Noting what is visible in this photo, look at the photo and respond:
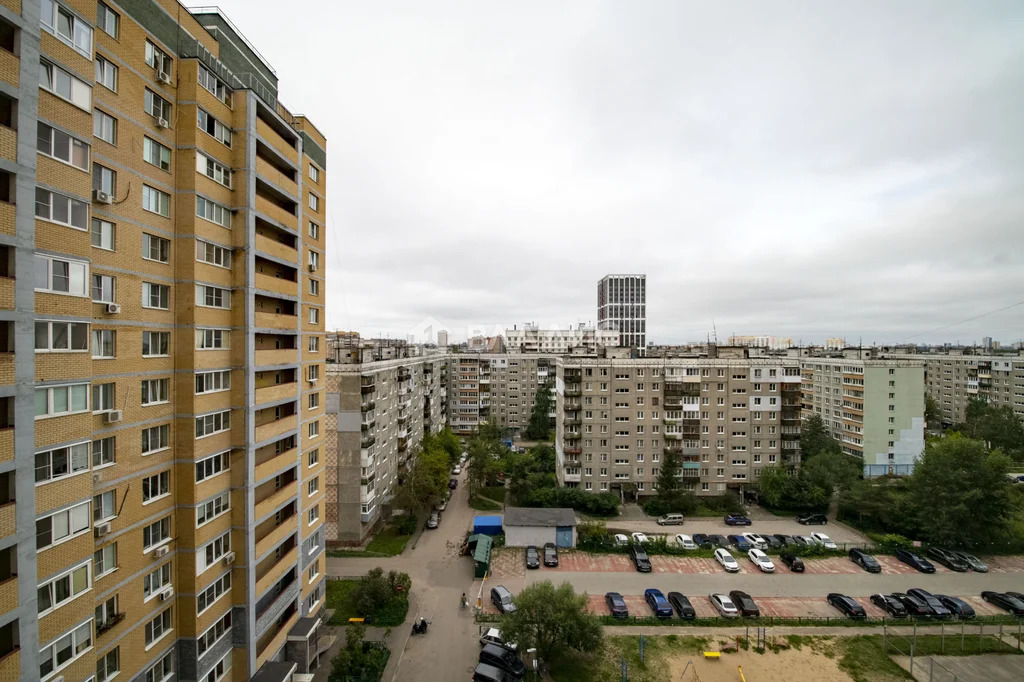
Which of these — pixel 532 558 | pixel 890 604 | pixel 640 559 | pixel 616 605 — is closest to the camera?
pixel 616 605

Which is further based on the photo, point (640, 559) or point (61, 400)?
point (640, 559)

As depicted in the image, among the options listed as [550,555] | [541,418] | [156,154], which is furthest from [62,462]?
[541,418]

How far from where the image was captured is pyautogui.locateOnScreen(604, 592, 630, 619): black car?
23.3 m

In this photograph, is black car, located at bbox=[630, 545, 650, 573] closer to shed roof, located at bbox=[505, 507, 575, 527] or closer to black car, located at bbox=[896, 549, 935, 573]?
shed roof, located at bbox=[505, 507, 575, 527]

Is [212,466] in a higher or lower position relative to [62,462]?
lower

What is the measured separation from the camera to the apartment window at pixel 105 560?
438 inches

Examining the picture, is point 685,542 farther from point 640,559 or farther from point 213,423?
point 213,423

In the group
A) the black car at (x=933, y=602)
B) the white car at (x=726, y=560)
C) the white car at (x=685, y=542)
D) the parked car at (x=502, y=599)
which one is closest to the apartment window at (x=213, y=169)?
the parked car at (x=502, y=599)

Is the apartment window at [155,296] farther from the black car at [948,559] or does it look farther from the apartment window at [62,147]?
the black car at [948,559]

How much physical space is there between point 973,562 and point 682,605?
2181 centimetres

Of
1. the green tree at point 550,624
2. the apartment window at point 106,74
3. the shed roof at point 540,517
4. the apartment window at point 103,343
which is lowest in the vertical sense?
the shed roof at point 540,517

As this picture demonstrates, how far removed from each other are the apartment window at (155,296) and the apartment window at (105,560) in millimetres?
6583

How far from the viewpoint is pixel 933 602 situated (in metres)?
24.1

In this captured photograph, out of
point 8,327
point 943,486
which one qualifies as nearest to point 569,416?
point 943,486
